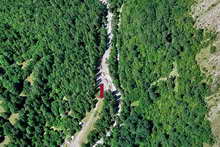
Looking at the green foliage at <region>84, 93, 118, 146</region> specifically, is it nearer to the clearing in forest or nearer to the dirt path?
the dirt path

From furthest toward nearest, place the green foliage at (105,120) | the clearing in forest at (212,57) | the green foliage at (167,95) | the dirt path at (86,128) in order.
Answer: the dirt path at (86,128) < the green foliage at (105,120) < the green foliage at (167,95) < the clearing in forest at (212,57)

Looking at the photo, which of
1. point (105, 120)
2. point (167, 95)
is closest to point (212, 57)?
point (167, 95)

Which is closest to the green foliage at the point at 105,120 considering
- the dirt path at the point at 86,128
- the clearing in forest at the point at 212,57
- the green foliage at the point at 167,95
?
the dirt path at the point at 86,128

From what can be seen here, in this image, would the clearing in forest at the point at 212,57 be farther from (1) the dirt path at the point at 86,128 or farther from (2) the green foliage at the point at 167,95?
(1) the dirt path at the point at 86,128

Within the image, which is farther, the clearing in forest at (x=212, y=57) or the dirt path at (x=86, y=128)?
the dirt path at (x=86, y=128)

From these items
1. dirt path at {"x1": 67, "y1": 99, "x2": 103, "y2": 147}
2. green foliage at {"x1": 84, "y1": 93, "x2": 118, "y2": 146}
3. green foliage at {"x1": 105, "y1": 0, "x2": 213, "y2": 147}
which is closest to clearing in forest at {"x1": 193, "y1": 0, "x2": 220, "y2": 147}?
green foliage at {"x1": 105, "y1": 0, "x2": 213, "y2": 147}

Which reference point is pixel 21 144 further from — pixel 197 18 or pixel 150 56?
pixel 197 18

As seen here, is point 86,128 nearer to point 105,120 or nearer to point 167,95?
point 105,120

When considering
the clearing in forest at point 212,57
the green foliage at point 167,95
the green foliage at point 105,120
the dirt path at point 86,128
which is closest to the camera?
the clearing in forest at point 212,57
